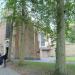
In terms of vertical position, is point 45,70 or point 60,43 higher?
point 60,43

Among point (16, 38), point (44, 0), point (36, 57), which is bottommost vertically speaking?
point (36, 57)

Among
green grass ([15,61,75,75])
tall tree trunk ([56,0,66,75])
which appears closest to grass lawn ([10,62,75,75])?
green grass ([15,61,75,75])

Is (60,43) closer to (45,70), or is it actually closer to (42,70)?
(45,70)

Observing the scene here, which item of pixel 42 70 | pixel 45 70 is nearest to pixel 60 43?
pixel 45 70

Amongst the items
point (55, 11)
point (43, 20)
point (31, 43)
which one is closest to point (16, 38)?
point (31, 43)

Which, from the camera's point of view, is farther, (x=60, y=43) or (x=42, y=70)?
(x=42, y=70)

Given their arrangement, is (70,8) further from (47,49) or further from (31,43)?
(47,49)

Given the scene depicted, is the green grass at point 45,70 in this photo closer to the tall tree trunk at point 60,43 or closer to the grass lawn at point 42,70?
the grass lawn at point 42,70

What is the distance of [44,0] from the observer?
15.8 meters

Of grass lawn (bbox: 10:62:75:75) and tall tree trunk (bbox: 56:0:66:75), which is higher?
tall tree trunk (bbox: 56:0:66:75)

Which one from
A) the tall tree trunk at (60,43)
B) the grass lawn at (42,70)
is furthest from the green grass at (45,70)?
the tall tree trunk at (60,43)

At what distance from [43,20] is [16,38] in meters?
18.1

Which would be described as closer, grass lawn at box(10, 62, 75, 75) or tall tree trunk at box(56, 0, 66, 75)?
tall tree trunk at box(56, 0, 66, 75)

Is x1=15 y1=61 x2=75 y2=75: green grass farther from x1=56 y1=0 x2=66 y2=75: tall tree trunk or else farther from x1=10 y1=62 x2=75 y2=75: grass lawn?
x1=56 y1=0 x2=66 y2=75: tall tree trunk
